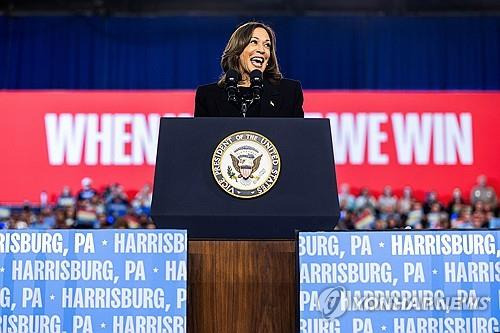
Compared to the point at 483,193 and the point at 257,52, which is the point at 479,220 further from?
the point at 257,52

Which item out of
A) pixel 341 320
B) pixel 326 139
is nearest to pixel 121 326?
pixel 341 320

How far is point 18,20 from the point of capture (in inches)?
364

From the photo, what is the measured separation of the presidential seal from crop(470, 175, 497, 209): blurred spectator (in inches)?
259

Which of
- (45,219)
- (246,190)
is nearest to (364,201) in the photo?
(45,219)

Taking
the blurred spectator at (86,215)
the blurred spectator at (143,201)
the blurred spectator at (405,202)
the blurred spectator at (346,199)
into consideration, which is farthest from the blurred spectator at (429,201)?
the blurred spectator at (86,215)

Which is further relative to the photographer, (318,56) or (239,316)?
(318,56)

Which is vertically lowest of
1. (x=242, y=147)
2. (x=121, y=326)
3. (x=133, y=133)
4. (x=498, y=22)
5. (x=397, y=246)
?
(x=121, y=326)

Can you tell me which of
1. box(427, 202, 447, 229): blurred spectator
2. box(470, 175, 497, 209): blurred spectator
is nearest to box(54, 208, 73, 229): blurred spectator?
box(427, 202, 447, 229): blurred spectator

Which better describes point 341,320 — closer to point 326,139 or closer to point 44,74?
point 326,139

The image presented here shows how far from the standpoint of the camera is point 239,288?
1.16m

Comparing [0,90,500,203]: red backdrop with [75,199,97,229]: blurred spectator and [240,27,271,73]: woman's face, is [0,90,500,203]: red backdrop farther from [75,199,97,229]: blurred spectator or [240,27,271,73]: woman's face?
[240,27,271,73]: woman's face

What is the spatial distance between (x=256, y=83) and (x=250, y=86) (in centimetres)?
6

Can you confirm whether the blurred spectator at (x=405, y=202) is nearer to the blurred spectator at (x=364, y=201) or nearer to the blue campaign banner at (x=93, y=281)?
the blurred spectator at (x=364, y=201)

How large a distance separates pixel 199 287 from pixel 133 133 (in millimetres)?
6740
